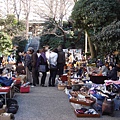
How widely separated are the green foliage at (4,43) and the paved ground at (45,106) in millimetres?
14667


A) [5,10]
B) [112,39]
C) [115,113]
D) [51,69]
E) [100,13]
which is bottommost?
[115,113]

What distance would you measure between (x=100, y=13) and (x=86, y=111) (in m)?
6.78

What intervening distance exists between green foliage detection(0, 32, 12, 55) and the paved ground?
48.1ft

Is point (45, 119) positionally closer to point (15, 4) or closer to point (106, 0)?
point (106, 0)

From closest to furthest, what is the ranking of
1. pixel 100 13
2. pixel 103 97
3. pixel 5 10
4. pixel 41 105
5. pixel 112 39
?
pixel 103 97 < pixel 41 105 < pixel 112 39 < pixel 100 13 < pixel 5 10

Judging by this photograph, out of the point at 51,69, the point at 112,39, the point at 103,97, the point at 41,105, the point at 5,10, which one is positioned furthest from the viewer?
the point at 5,10

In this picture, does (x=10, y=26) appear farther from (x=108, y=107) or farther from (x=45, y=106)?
(x=108, y=107)

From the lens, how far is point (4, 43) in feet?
79.8

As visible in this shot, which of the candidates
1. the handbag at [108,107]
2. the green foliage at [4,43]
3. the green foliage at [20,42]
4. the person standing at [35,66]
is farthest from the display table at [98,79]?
the green foliage at [20,42]

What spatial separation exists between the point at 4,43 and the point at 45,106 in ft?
57.3

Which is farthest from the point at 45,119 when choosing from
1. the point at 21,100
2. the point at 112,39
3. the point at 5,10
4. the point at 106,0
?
the point at 5,10

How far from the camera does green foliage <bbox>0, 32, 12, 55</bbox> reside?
79.2 feet

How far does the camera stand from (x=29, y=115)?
668 cm

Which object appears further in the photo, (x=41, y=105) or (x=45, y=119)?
(x=41, y=105)
